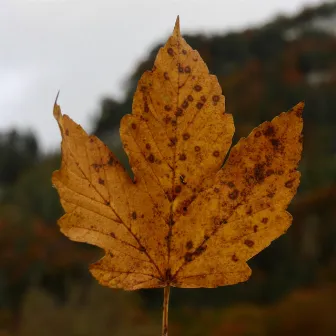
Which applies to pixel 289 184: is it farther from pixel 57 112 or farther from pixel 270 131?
pixel 57 112

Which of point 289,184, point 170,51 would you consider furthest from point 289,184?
point 170,51

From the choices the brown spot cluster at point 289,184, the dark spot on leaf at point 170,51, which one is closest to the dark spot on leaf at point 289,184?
the brown spot cluster at point 289,184

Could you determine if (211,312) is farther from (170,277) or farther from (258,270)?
(170,277)

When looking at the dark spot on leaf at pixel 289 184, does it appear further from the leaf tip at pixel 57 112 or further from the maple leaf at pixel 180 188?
the leaf tip at pixel 57 112

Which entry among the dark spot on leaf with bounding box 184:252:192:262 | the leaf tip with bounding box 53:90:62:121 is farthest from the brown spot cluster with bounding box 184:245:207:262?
the leaf tip with bounding box 53:90:62:121

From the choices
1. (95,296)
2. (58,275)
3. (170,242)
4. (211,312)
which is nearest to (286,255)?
(211,312)

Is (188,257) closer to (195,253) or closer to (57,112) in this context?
(195,253)

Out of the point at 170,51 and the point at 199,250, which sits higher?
the point at 170,51

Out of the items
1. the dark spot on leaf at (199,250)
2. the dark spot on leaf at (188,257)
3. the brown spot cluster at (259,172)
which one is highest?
the brown spot cluster at (259,172)
